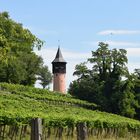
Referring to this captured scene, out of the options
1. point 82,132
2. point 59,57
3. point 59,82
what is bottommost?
point 82,132

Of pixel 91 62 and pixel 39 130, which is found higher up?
pixel 91 62

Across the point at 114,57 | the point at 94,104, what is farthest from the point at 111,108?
the point at 114,57

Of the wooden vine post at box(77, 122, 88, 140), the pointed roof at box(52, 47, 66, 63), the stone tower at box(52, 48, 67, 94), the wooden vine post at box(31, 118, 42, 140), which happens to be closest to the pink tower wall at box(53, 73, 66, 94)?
the stone tower at box(52, 48, 67, 94)

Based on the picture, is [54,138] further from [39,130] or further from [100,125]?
[39,130]

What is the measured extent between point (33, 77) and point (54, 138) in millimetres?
66672

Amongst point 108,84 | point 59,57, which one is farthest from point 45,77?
point 108,84

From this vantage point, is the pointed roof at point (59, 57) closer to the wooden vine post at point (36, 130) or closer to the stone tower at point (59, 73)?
the stone tower at point (59, 73)

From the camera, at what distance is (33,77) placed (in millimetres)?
93750

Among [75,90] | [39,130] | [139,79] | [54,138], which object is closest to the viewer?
[39,130]

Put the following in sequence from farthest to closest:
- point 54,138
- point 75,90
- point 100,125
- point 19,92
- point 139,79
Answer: point 75,90
point 139,79
point 19,92
point 100,125
point 54,138

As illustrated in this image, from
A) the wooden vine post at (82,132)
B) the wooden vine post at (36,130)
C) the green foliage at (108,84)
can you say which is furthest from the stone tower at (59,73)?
the wooden vine post at (36,130)

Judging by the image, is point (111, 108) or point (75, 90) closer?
point (111, 108)

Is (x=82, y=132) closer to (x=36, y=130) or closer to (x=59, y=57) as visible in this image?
(x=36, y=130)

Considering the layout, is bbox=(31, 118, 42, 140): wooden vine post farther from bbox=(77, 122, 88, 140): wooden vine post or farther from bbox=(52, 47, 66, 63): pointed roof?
bbox=(52, 47, 66, 63): pointed roof
